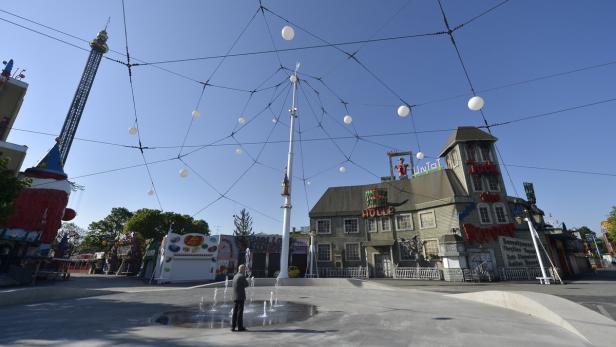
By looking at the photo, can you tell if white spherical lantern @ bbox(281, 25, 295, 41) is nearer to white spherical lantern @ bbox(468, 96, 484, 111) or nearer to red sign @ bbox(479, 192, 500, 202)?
white spherical lantern @ bbox(468, 96, 484, 111)

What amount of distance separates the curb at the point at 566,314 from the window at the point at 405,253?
18.3 m

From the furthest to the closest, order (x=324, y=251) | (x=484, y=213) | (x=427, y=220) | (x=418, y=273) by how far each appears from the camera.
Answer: (x=324, y=251)
(x=427, y=220)
(x=484, y=213)
(x=418, y=273)

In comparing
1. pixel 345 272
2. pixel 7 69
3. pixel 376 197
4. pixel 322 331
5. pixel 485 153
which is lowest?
pixel 322 331

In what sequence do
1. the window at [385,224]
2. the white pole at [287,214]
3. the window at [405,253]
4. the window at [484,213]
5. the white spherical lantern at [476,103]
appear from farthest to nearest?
the window at [385,224] < the window at [405,253] < the window at [484,213] < the white pole at [287,214] < the white spherical lantern at [476,103]

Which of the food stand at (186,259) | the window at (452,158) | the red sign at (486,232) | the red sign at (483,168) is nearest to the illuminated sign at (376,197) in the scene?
the window at (452,158)

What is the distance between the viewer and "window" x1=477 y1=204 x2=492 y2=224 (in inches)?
1075

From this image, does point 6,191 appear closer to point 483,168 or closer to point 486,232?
point 486,232

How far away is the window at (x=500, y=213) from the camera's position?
27.5 metres

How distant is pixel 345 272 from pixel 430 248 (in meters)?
9.47

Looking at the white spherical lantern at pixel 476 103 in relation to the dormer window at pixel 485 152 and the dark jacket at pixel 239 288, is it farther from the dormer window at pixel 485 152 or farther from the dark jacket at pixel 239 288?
the dormer window at pixel 485 152

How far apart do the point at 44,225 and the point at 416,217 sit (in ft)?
120

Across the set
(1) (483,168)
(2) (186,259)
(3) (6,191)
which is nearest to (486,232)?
(1) (483,168)

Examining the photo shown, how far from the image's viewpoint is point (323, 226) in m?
34.8

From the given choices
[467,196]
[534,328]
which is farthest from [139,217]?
[534,328]
